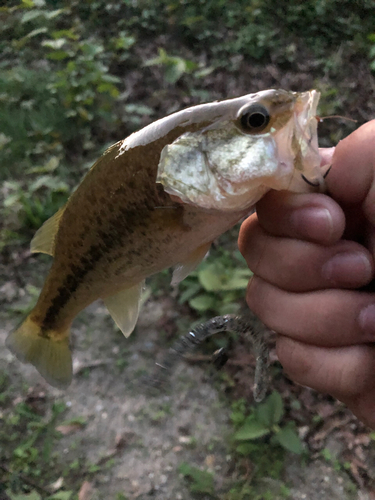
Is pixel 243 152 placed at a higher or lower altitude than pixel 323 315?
higher

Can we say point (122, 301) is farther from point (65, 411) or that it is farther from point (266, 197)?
point (65, 411)

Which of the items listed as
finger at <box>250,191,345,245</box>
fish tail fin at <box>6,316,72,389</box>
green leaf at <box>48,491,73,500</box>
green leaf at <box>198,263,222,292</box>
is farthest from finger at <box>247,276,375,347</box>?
green leaf at <box>48,491,73,500</box>

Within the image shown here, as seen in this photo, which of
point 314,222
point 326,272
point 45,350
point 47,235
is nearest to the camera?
point 314,222

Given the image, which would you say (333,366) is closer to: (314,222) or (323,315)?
(323,315)

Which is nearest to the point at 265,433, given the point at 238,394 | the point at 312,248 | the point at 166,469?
the point at 238,394

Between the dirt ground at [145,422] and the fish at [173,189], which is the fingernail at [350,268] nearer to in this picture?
the fish at [173,189]

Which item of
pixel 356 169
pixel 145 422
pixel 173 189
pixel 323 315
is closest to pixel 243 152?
pixel 173 189
